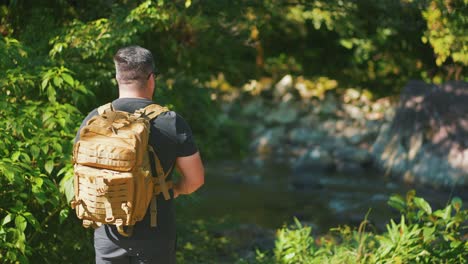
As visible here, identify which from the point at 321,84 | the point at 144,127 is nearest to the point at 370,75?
the point at 321,84

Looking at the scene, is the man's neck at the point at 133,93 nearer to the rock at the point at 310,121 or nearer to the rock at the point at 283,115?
the rock at the point at 310,121

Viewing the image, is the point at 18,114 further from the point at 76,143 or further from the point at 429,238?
the point at 429,238

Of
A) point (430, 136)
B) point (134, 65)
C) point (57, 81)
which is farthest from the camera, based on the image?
point (430, 136)

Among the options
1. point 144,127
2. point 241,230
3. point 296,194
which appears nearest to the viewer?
point 144,127

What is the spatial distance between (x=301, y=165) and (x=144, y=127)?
34.0 ft

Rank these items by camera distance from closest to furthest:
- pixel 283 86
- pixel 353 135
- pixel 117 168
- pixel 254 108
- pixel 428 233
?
1. pixel 117 168
2. pixel 428 233
3. pixel 353 135
4. pixel 254 108
5. pixel 283 86

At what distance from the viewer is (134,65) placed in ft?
12.3

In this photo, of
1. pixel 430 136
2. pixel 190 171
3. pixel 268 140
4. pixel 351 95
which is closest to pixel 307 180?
pixel 430 136

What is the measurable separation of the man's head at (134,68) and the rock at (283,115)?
44.0 feet

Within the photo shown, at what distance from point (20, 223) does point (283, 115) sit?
508 inches

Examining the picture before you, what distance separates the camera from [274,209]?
36.2ft

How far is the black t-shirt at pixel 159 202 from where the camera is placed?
3760 mm

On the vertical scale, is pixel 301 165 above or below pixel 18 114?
below

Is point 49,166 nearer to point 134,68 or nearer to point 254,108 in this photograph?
point 134,68
